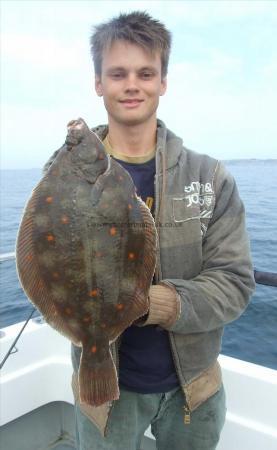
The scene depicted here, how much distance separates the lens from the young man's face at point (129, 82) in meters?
2.36

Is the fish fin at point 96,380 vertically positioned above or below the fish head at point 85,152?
below

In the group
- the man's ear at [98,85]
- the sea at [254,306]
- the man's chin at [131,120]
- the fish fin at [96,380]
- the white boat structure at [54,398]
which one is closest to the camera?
the fish fin at [96,380]

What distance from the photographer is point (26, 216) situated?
1930 millimetres

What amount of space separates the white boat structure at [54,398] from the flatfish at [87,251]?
1792mm

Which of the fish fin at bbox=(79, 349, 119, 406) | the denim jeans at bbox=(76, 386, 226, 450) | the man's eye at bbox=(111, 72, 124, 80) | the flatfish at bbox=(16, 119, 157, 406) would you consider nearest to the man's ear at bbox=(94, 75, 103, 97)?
the man's eye at bbox=(111, 72, 124, 80)

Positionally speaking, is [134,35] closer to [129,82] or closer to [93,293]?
[129,82]

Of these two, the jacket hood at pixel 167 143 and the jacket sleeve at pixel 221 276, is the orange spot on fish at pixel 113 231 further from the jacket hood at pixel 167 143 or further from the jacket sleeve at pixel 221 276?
the jacket hood at pixel 167 143

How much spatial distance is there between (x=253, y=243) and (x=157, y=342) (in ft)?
33.3

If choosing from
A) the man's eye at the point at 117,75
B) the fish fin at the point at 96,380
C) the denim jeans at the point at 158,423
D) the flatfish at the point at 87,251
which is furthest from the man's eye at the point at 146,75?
the denim jeans at the point at 158,423

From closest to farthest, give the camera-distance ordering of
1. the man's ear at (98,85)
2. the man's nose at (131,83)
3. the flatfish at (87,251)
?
the flatfish at (87,251) < the man's nose at (131,83) < the man's ear at (98,85)

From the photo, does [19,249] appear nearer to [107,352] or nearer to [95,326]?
[95,326]

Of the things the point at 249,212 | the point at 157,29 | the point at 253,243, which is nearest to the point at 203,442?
the point at 157,29

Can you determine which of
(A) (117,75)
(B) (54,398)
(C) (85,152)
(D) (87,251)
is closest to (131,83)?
(A) (117,75)

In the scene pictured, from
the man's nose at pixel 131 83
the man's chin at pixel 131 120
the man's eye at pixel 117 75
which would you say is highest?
the man's eye at pixel 117 75
